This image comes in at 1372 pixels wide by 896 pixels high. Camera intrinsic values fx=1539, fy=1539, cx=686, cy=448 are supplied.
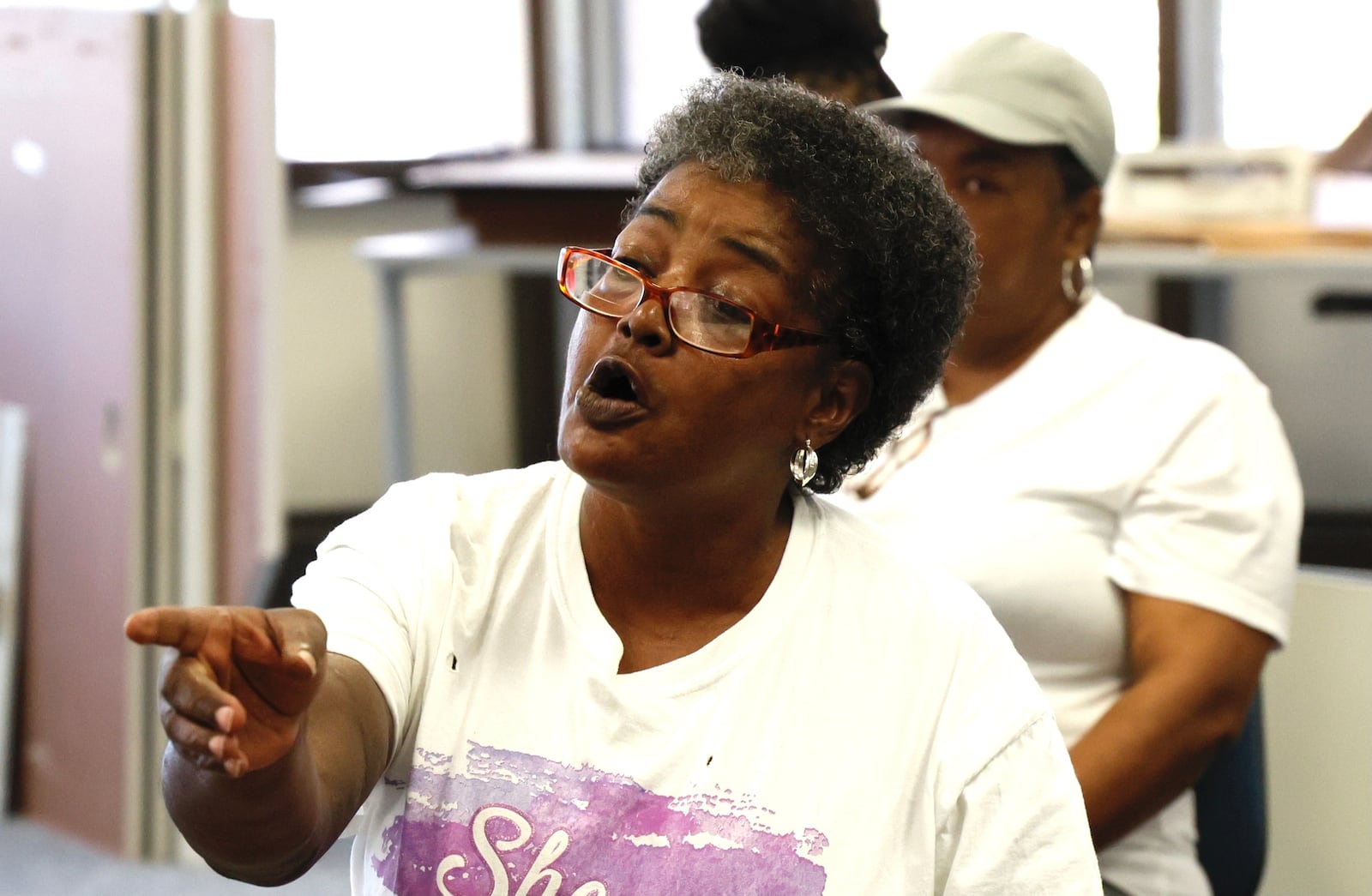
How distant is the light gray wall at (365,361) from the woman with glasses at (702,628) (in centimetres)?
295

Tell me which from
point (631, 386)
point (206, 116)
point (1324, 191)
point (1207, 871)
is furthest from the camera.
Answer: point (1324, 191)

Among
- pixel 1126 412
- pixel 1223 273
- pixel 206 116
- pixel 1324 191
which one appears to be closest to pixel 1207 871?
pixel 1126 412

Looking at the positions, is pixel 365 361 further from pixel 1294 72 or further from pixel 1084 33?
pixel 1294 72

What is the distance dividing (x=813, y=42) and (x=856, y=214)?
0.77 m

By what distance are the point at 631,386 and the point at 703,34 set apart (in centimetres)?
100

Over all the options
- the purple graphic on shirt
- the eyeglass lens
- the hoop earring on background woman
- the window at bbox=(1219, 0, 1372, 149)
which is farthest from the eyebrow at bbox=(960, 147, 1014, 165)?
the window at bbox=(1219, 0, 1372, 149)

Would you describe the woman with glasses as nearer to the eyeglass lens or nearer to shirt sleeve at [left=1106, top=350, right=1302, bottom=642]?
the eyeglass lens

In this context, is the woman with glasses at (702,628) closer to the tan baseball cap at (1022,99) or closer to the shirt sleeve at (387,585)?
the shirt sleeve at (387,585)

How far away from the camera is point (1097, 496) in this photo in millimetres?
1587

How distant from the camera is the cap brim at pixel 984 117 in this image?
169 centimetres

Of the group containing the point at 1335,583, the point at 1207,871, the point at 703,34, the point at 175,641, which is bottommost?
the point at 1207,871

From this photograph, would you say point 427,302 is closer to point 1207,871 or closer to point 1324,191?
point 1324,191

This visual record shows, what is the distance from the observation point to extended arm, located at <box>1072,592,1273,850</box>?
1.50m

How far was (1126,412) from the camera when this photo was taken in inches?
63.8
